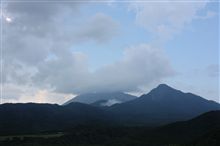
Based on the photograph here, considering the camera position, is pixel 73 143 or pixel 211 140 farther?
pixel 73 143

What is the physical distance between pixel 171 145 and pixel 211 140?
52.2 metres

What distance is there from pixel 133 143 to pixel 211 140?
6619 cm

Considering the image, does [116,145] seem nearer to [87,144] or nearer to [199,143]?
[87,144]

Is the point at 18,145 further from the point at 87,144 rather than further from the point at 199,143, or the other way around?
the point at 199,143

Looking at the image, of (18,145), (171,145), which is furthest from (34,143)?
(171,145)

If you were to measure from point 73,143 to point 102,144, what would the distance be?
43.7ft

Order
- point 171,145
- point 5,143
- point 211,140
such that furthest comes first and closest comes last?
point 5,143 → point 171,145 → point 211,140

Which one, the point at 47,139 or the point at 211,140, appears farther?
the point at 47,139

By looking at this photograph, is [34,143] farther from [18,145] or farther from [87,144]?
[87,144]

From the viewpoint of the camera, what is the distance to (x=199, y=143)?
129 metres

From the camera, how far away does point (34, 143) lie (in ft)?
607

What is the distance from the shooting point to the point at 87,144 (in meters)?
196

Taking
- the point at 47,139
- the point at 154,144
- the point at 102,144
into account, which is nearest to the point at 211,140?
the point at 154,144

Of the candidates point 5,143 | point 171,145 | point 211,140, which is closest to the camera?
point 211,140
